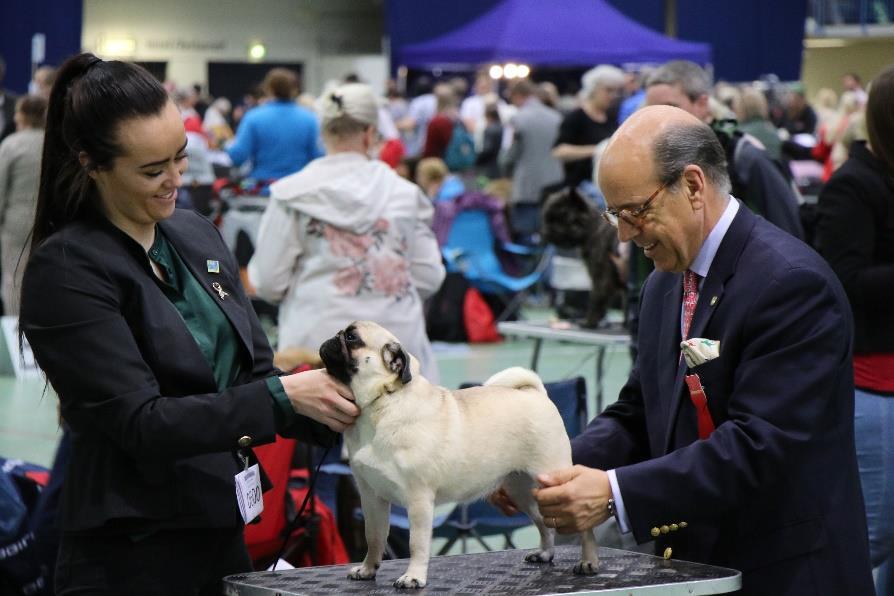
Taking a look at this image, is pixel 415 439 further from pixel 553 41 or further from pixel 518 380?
pixel 553 41

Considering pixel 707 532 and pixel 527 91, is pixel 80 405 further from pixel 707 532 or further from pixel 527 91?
pixel 527 91

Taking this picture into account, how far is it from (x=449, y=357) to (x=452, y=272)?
102 cm

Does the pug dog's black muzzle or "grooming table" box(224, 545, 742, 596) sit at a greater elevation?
the pug dog's black muzzle

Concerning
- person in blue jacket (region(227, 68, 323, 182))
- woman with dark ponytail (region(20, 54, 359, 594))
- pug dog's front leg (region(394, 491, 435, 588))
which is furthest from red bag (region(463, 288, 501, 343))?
pug dog's front leg (region(394, 491, 435, 588))

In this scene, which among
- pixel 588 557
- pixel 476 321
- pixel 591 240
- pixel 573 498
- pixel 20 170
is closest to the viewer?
pixel 573 498

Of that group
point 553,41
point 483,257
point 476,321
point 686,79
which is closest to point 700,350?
point 686,79

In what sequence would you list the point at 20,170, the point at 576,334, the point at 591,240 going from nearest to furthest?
the point at 576,334 < the point at 591,240 < the point at 20,170

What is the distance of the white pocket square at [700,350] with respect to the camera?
Result: 7.54 feet

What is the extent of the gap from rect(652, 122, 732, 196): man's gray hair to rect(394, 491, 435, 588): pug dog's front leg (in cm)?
70

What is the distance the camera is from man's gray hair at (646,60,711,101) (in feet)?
15.8

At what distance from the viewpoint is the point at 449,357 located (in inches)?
397

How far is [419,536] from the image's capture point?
223 cm

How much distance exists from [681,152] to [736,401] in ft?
1.47

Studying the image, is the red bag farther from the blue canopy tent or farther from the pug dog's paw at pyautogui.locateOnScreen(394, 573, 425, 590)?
the pug dog's paw at pyautogui.locateOnScreen(394, 573, 425, 590)
